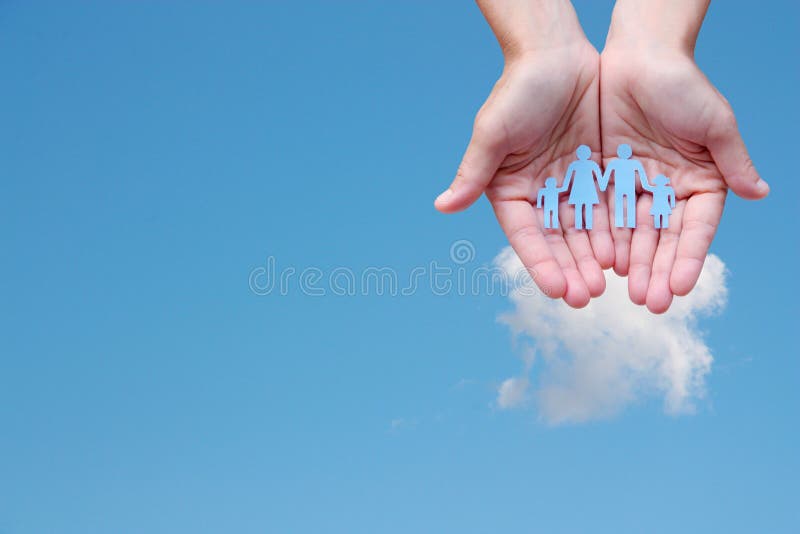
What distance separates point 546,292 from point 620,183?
61cm

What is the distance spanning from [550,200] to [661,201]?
44 cm

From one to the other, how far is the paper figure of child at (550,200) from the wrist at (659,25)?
66cm

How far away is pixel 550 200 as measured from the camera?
367cm

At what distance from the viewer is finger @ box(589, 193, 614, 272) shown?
3.65 metres

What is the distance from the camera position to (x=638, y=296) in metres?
3.56

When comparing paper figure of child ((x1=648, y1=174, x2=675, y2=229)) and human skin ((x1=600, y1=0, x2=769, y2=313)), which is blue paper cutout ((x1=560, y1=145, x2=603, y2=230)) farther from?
paper figure of child ((x1=648, y1=174, x2=675, y2=229))

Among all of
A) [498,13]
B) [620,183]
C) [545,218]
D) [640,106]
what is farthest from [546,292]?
[498,13]

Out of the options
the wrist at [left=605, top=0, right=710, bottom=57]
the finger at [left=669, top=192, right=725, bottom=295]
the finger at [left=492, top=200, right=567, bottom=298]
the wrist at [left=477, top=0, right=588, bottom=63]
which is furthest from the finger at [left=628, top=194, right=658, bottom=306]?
the wrist at [left=477, top=0, right=588, bottom=63]

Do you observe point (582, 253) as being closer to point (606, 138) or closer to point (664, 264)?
point (664, 264)

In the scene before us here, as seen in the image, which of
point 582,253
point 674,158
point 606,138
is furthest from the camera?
point 606,138

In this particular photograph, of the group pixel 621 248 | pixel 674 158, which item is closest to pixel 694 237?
pixel 621 248

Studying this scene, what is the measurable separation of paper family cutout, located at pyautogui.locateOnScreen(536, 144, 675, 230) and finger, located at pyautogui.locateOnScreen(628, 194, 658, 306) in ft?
0.12

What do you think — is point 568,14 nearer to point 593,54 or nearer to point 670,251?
point 593,54

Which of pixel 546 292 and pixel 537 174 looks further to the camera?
pixel 537 174
